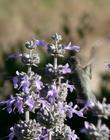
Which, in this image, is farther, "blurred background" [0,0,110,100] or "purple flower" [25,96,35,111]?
"blurred background" [0,0,110,100]

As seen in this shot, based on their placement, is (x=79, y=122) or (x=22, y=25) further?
(x=22, y=25)

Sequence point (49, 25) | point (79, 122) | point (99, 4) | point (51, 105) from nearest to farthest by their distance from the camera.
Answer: point (51, 105), point (79, 122), point (49, 25), point (99, 4)

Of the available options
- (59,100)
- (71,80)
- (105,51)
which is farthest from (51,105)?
(105,51)

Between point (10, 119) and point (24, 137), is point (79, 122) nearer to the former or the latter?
point (10, 119)

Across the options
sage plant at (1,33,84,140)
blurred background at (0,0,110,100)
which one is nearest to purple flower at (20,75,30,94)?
sage plant at (1,33,84,140)

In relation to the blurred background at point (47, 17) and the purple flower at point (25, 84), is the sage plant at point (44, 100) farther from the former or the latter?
the blurred background at point (47, 17)

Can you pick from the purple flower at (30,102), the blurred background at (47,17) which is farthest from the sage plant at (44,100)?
the blurred background at (47,17)

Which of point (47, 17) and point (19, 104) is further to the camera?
point (47, 17)

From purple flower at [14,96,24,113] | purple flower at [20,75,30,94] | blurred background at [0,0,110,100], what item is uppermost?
blurred background at [0,0,110,100]

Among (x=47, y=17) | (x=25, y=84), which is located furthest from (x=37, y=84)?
(x=47, y=17)

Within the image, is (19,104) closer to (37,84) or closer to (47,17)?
(37,84)

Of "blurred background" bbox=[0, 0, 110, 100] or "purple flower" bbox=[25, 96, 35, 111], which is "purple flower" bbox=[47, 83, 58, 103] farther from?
"blurred background" bbox=[0, 0, 110, 100]
